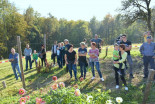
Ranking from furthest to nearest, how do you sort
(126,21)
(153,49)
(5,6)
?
(5,6) < (126,21) < (153,49)

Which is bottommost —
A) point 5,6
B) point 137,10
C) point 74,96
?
point 74,96

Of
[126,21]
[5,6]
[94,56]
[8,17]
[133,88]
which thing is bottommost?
[133,88]

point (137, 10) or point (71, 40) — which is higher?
point (137, 10)

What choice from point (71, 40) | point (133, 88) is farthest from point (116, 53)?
point (71, 40)

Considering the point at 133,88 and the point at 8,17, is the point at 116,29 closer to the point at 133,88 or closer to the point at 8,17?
the point at 8,17

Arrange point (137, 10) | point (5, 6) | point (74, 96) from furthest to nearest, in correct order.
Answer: point (5, 6)
point (137, 10)
point (74, 96)

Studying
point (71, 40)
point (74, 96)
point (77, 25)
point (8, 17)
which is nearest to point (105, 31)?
point (77, 25)

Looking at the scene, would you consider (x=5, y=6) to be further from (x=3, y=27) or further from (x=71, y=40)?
(x=71, y=40)

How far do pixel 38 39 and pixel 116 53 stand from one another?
3363 cm

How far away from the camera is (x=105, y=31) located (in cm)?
4947

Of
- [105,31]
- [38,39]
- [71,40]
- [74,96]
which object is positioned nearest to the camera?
[74,96]

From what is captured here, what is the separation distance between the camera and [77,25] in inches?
1818

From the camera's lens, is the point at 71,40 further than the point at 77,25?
No

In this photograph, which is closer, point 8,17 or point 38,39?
point 8,17
